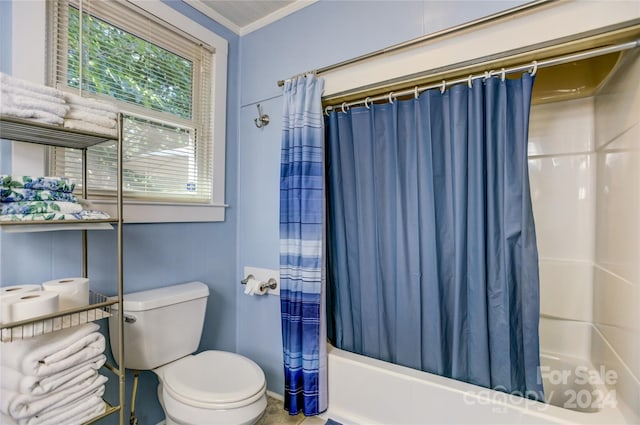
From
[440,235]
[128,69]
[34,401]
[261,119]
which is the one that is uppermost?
[128,69]

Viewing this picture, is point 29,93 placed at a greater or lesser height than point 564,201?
greater

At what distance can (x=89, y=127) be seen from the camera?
42.5 inches

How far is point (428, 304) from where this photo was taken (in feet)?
4.68

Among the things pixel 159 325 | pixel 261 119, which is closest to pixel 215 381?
pixel 159 325

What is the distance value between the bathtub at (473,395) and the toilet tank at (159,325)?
0.74 m

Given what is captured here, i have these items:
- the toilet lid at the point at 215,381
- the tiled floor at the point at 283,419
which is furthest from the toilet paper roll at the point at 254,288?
the tiled floor at the point at 283,419

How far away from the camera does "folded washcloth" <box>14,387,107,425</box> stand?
959 mm

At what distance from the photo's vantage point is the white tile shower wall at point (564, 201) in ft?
5.48

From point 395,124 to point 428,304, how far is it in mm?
874

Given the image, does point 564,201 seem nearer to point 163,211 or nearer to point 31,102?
point 163,211

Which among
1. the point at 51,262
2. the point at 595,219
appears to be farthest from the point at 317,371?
the point at 595,219

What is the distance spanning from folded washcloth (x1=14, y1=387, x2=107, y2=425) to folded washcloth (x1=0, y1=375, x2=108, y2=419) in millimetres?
16

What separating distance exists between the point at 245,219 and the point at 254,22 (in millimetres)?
1267

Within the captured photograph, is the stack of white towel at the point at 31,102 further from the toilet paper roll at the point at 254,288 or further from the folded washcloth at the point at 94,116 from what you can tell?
the toilet paper roll at the point at 254,288
